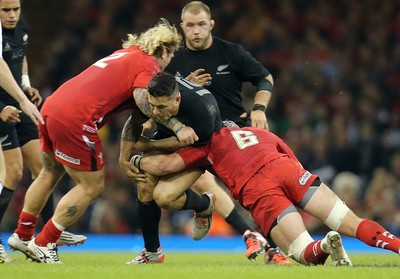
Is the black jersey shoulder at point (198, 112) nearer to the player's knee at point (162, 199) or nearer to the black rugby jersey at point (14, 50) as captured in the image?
the player's knee at point (162, 199)

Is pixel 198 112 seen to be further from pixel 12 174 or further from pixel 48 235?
pixel 12 174

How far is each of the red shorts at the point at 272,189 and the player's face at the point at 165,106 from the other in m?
0.86

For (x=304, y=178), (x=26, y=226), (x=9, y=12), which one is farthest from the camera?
(x=9, y=12)

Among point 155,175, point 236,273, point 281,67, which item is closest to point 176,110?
point 155,175

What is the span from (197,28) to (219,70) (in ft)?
1.58

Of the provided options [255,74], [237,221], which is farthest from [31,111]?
[255,74]

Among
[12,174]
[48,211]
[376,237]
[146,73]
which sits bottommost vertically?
[48,211]

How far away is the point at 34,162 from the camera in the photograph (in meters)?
9.28

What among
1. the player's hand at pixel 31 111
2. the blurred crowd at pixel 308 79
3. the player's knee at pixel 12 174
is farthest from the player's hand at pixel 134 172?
the blurred crowd at pixel 308 79

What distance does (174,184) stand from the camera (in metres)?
7.80

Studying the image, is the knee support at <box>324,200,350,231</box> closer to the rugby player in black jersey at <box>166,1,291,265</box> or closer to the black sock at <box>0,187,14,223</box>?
the rugby player in black jersey at <box>166,1,291,265</box>

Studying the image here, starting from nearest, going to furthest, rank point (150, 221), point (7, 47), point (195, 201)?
1. point (195, 201)
2. point (150, 221)
3. point (7, 47)

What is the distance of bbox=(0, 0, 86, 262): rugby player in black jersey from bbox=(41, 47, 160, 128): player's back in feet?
3.68

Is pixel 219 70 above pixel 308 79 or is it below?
above
